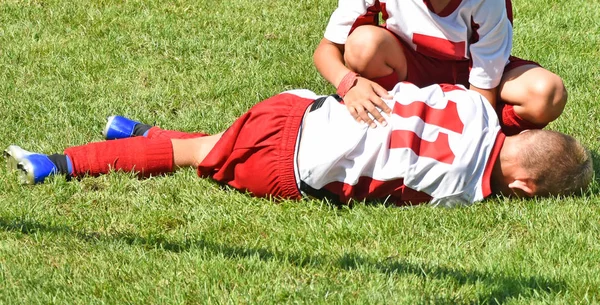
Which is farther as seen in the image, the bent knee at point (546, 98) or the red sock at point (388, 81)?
the red sock at point (388, 81)

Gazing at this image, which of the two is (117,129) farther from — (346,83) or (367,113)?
(367,113)

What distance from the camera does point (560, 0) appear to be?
608 cm

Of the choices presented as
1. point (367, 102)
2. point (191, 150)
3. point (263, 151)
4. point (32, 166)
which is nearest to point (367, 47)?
point (367, 102)

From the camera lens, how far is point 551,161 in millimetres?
3434

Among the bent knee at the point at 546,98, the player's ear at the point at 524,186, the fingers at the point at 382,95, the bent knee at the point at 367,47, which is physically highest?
the bent knee at the point at 367,47

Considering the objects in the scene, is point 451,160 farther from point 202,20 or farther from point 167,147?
point 202,20

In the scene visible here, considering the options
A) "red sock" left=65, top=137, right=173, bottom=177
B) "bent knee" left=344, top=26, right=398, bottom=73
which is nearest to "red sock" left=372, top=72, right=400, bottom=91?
"bent knee" left=344, top=26, right=398, bottom=73

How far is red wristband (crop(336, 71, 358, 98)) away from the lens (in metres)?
3.63

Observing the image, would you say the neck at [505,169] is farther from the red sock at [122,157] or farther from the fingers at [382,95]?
the red sock at [122,157]

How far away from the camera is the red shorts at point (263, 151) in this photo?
11.5ft

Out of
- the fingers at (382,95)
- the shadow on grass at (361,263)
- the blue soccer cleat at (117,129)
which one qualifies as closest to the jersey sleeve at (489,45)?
the fingers at (382,95)

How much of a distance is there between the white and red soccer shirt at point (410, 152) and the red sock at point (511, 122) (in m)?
0.32

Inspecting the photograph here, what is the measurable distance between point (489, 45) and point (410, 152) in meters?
0.67

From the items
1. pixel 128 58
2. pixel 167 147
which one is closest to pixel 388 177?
pixel 167 147
